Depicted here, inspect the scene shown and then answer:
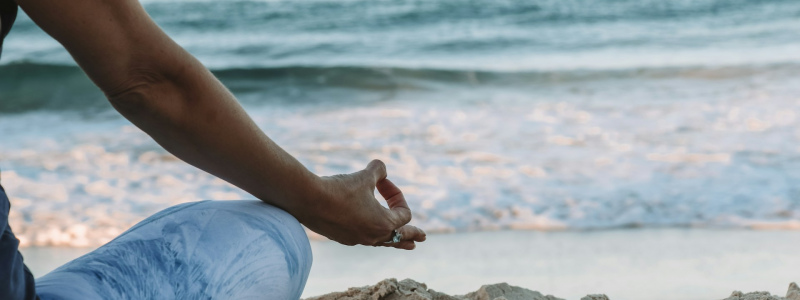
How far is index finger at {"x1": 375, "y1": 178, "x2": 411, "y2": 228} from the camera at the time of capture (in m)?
1.36

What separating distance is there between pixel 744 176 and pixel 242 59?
695 cm

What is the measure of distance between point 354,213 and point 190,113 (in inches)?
13.8

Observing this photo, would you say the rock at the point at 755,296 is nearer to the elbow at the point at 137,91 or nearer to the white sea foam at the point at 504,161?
the white sea foam at the point at 504,161

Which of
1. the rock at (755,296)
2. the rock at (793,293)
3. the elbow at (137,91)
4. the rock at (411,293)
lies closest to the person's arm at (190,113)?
the elbow at (137,91)

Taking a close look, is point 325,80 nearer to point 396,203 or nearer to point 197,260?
point 396,203

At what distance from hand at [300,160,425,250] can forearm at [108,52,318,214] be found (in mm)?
39

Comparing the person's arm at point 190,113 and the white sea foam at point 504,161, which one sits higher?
the white sea foam at point 504,161

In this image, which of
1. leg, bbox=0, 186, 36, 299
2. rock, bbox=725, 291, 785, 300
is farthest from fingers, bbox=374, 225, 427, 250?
rock, bbox=725, 291, 785, 300

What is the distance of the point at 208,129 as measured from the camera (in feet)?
3.34

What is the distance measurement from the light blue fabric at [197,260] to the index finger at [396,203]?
21 centimetres

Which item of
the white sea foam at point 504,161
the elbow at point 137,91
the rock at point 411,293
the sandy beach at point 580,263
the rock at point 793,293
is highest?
the white sea foam at point 504,161

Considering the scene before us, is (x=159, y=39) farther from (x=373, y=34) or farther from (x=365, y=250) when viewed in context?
(x=373, y=34)

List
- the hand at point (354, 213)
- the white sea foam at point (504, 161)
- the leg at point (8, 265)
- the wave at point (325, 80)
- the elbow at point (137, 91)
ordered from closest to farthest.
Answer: the leg at point (8, 265), the elbow at point (137, 91), the hand at point (354, 213), the white sea foam at point (504, 161), the wave at point (325, 80)

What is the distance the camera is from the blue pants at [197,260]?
1021 mm
